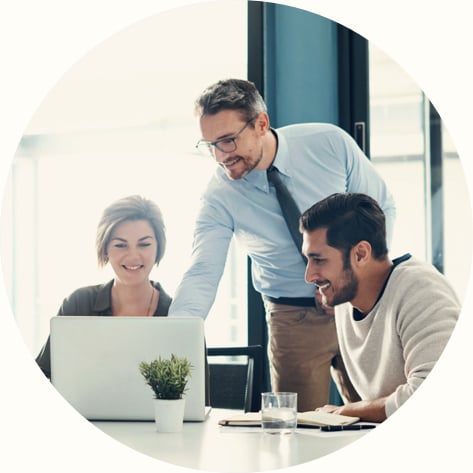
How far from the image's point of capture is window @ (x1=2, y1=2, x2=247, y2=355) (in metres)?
2.60

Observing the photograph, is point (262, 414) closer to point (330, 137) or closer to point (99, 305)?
point (99, 305)

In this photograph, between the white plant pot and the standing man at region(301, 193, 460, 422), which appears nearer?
the white plant pot

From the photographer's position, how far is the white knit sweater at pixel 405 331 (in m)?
2.17

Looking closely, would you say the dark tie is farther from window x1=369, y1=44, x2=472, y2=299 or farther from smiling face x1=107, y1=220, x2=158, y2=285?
smiling face x1=107, y1=220, x2=158, y2=285

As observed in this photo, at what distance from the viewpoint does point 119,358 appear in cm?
212

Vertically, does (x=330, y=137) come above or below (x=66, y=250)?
above

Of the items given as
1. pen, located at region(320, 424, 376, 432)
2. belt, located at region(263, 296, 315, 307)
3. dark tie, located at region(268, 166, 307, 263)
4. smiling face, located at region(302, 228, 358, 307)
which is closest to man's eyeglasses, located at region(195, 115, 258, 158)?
dark tie, located at region(268, 166, 307, 263)

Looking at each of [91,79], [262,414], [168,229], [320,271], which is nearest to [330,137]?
[320,271]

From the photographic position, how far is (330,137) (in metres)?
2.60

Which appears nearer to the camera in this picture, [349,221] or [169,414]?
[169,414]

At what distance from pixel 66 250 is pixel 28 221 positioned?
0.59 ft

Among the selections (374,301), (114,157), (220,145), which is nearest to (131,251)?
(114,157)

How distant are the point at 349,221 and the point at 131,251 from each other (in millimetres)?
741

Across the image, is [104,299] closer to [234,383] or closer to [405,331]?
[234,383]
